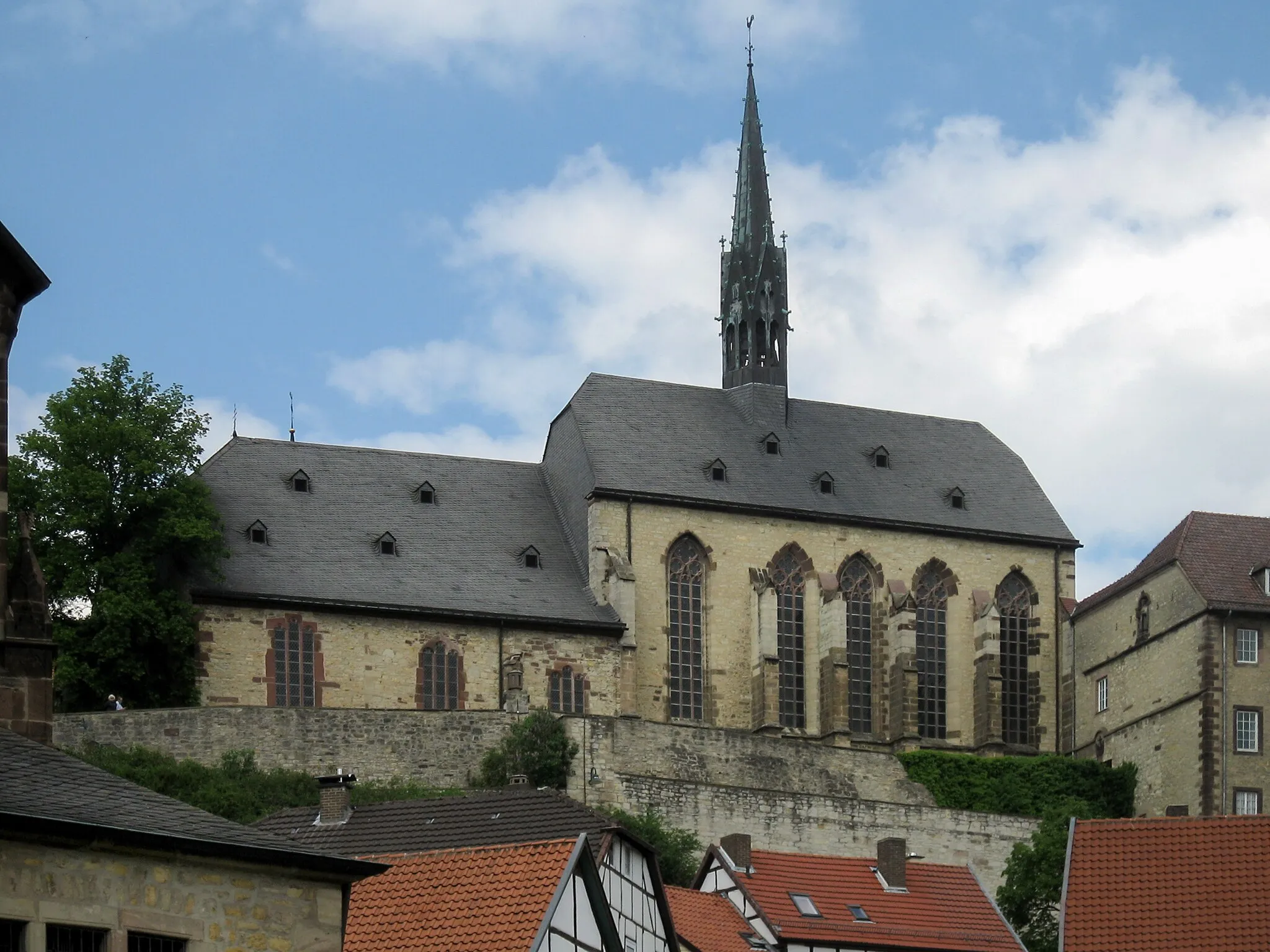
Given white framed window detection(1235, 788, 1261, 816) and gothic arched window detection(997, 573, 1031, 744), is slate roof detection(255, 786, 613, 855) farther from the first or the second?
gothic arched window detection(997, 573, 1031, 744)

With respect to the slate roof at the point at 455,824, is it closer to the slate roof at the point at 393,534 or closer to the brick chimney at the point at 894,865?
the brick chimney at the point at 894,865

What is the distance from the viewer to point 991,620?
6969 cm

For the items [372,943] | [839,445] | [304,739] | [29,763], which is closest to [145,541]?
[304,739]

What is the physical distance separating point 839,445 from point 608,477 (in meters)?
7.65

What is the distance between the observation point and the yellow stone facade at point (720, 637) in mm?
62938

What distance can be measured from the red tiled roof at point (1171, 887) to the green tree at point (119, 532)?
2351cm

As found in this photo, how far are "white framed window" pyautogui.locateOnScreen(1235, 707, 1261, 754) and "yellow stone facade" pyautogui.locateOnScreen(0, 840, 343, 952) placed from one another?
151 ft

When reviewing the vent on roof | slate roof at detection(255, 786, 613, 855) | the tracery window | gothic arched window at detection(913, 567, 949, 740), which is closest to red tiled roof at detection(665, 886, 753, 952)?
the vent on roof

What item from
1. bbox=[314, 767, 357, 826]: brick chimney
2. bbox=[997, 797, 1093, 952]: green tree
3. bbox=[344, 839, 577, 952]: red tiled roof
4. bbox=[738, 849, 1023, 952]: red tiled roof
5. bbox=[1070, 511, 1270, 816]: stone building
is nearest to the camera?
bbox=[344, 839, 577, 952]: red tiled roof

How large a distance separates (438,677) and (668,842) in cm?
982

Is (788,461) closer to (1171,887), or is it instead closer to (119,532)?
(119,532)

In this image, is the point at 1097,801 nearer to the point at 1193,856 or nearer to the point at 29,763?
the point at 1193,856

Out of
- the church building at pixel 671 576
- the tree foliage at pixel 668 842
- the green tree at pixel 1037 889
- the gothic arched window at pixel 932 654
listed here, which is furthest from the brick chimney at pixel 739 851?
the gothic arched window at pixel 932 654

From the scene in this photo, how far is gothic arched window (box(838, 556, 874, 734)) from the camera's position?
68.9m
